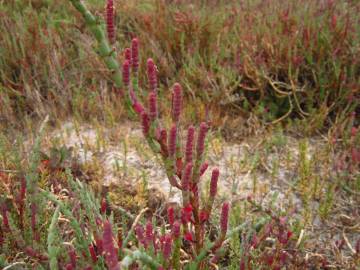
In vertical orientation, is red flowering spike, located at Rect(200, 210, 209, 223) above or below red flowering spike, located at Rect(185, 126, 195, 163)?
below

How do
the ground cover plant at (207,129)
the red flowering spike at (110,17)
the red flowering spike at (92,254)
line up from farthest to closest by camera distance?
the ground cover plant at (207,129)
the red flowering spike at (92,254)
the red flowering spike at (110,17)

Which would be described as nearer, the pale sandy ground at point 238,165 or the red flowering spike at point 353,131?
the pale sandy ground at point 238,165

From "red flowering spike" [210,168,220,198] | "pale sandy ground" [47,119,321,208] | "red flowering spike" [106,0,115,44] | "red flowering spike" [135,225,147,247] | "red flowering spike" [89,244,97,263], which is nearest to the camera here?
"red flowering spike" [106,0,115,44]

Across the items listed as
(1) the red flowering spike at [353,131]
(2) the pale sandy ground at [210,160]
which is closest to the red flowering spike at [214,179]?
(2) the pale sandy ground at [210,160]

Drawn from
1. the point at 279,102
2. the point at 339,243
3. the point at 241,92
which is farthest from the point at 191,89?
the point at 339,243

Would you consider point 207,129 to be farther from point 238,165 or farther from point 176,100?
point 238,165

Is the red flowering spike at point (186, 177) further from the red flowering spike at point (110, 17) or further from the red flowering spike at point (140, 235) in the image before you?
the red flowering spike at point (110, 17)

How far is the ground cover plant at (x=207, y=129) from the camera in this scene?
154 cm

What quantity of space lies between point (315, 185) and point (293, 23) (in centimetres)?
161

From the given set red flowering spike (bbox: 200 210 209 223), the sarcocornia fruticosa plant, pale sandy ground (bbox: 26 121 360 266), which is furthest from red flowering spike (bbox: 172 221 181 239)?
pale sandy ground (bbox: 26 121 360 266)

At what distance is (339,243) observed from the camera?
6.79 ft

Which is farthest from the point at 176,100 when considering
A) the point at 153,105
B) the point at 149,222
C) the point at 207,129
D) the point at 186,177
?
the point at 207,129

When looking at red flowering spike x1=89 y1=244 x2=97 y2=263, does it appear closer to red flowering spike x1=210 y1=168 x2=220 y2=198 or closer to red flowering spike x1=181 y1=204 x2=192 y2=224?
red flowering spike x1=181 y1=204 x2=192 y2=224

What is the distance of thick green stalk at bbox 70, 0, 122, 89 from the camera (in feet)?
3.55
